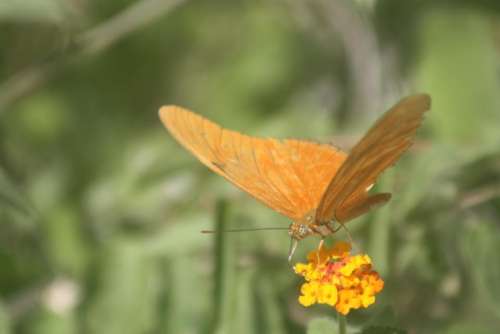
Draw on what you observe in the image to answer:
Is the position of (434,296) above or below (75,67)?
below

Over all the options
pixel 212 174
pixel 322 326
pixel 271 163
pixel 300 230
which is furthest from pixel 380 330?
pixel 212 174

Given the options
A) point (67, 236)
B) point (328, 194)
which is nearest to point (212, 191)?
point (67, 236)

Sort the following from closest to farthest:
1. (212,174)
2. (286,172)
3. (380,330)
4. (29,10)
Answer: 1. (380,330)
2. (286,172)
3. (29,10)
4. (212,174)

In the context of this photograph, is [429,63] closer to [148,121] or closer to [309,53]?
[309,53]

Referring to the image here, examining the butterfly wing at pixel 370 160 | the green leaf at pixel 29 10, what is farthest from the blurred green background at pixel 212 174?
the butterfly wing at pixel 370 160

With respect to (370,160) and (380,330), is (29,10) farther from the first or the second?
(380,330)

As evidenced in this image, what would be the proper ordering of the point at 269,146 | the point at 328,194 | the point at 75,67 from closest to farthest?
the point at 328,194 → the point at 269,146 → the point at 75,67

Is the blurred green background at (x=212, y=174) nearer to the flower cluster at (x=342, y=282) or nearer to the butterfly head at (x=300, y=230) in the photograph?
the flower cluster at (x=342, y=282)
